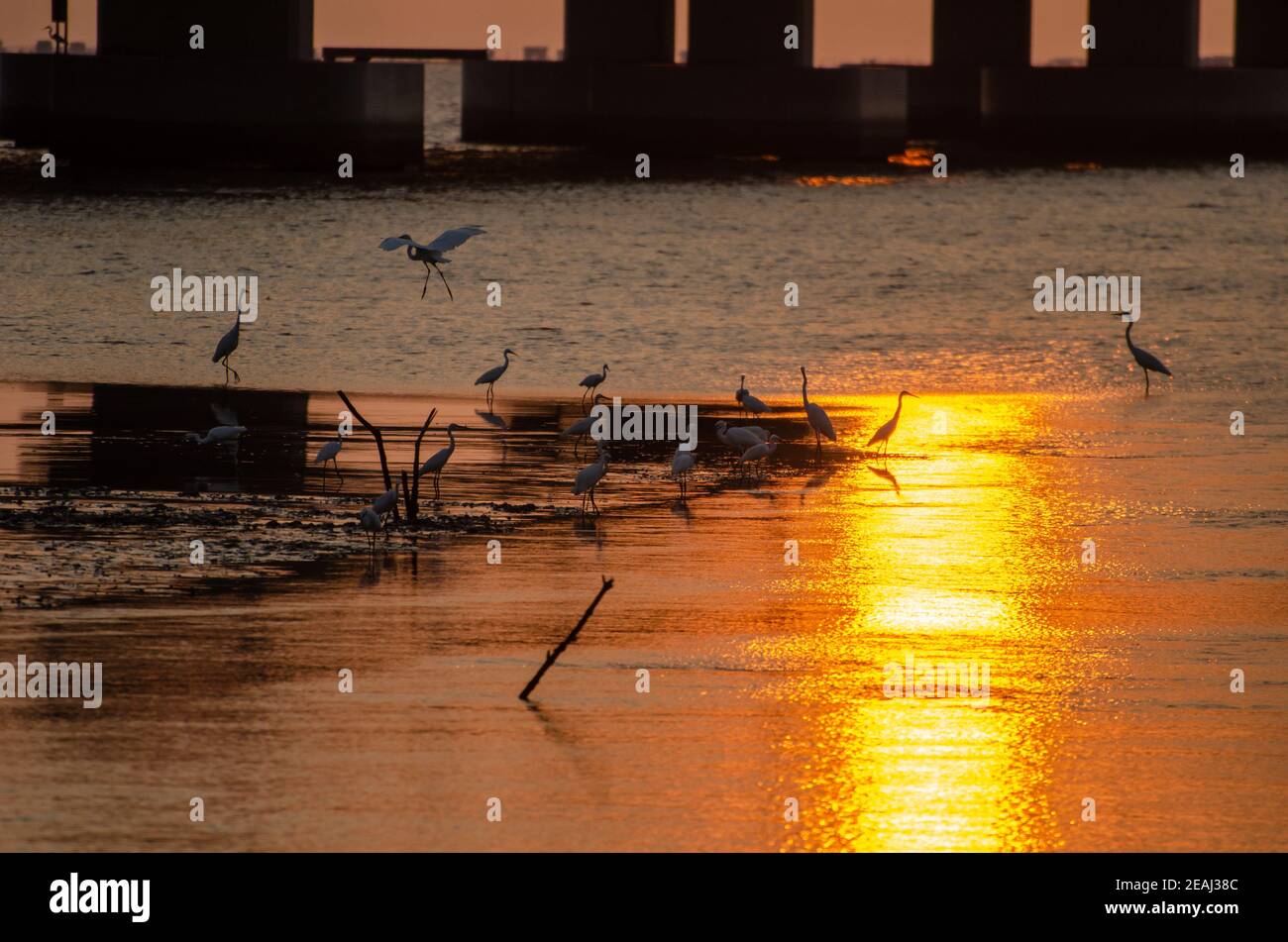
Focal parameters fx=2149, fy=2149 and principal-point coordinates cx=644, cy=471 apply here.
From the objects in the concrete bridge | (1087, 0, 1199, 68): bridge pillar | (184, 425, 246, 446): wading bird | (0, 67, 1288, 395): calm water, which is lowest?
(184, 425, 246, 446): wading bird

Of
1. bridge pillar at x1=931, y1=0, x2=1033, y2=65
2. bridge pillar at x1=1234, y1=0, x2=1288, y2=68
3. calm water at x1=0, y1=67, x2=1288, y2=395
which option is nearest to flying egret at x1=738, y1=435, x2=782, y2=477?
calm water at x1=0, y1=67, x2=1288, y2=395

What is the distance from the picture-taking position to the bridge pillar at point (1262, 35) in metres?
88.4

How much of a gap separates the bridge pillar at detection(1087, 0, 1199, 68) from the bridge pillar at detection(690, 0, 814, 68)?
1582 cm

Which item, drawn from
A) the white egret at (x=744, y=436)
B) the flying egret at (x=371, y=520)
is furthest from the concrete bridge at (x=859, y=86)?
the flying egret at (x=371, y=520)

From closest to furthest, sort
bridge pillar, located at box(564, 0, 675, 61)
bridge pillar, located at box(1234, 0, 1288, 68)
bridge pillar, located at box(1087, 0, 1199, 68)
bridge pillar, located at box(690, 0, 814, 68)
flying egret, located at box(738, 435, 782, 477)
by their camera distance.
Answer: flying egret, located at box(738, 435, 782, 477), bridge pillar, located at box(690, 0, 814, 68), bridge pillar, located at box(564, 0, 675, 61), bridge pillar, located at box(1087, 0, 1199, 68), bridge pillar, located at box(1234, 0, 1288, 68)

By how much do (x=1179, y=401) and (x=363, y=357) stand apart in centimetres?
912

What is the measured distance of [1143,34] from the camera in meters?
83.7

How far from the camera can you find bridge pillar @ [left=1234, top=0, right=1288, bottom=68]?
3479 inches

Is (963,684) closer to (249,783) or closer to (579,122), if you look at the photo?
(249,783)

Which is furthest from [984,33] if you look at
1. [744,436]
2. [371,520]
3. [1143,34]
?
[371,520]

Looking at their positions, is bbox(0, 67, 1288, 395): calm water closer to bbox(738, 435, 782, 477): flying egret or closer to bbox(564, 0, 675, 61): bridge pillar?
bbox(564, 0, 675, 61): bridge pillar

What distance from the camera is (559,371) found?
77.6 feet

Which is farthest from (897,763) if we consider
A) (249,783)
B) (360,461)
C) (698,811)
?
(360,461)

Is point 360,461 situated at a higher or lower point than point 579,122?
lower
